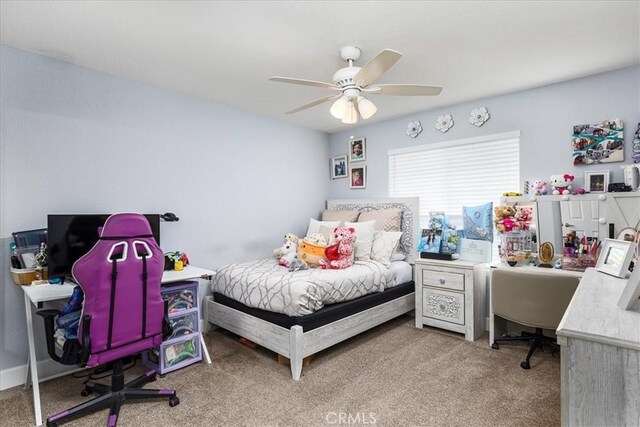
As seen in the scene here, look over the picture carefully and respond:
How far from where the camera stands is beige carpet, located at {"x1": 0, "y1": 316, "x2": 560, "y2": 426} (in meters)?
1.99

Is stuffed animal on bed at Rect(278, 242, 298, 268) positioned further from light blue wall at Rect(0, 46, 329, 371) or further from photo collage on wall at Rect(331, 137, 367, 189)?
photo collage on wall at Rect(331, 137, 367, 189)

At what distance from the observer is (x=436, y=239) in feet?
11.3

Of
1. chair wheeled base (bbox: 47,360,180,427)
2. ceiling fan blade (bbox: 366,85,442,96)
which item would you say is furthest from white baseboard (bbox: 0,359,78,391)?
ceiling fan blade (bbox: 366,85,442,96)

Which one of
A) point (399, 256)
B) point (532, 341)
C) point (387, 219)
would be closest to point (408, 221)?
point (387, 219)

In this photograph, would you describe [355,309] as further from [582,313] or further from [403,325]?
[582,313]

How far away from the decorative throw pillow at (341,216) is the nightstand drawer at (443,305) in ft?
4.17

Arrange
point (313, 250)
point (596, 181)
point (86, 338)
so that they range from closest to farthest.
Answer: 1. point (86, 338)
2. point (596, 181)
3. point (313, 250)

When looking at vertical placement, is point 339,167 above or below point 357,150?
below

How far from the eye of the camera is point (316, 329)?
261 centimetres

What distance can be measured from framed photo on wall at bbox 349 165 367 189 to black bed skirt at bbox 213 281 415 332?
157 centimetres

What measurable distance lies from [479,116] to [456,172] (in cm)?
62

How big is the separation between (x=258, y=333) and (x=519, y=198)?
2655 mm

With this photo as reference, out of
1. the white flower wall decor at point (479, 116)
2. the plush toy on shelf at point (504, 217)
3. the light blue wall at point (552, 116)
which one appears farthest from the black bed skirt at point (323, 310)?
the white flower wall decor at point (479, 116)

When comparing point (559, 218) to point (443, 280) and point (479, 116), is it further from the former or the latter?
point (479, 116)
